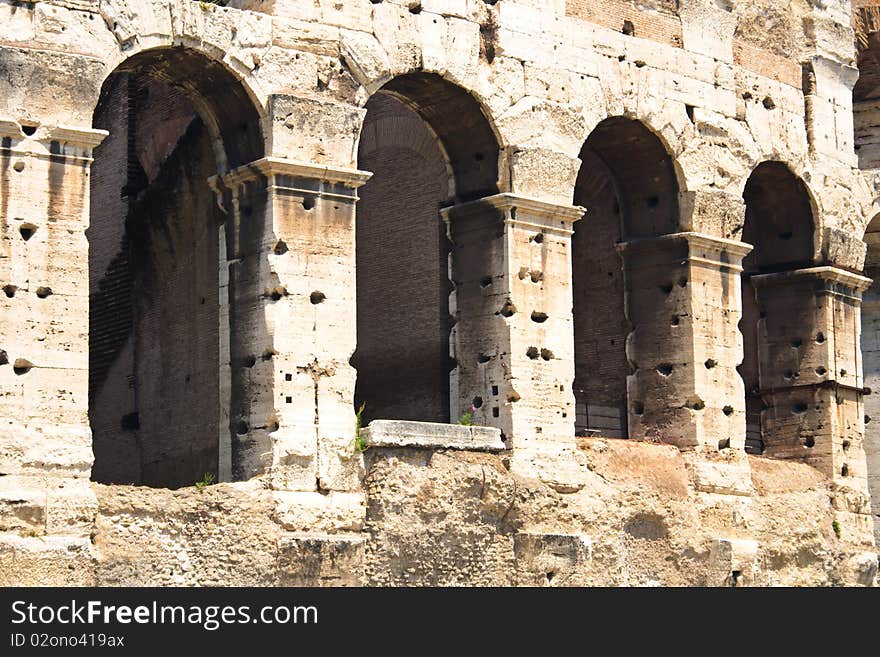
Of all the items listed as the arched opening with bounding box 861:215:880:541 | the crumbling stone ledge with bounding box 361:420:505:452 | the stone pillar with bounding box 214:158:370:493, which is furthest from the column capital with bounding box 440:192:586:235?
the arched opening with bounding box 861:215:880:541

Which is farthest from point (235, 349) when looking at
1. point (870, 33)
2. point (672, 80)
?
point (870, 33)

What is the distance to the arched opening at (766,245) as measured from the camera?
19562mm

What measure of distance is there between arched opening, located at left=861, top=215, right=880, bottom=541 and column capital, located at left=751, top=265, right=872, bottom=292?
94.5 inches

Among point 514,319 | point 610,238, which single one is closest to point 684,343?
point 610,238

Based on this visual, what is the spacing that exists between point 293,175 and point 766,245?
22.5 feet

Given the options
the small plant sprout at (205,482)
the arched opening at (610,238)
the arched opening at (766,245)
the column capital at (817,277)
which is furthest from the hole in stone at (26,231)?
the column capital at (817,277)

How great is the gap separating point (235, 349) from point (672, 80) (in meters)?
5.43

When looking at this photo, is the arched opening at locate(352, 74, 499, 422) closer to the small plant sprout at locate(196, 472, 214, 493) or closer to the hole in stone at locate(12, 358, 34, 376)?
the small plant sprout at locate(196, 472, 214, 493)

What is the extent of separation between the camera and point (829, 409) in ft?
63.8

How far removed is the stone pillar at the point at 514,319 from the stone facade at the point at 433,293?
0.03 meters

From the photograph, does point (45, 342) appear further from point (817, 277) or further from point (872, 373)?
point (872, 373)

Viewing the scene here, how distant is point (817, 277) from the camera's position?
19.5 m

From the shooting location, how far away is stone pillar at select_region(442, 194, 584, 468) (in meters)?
16.2

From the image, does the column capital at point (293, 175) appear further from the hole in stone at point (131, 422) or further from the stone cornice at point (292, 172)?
the hole in stone at point (131, 422)
